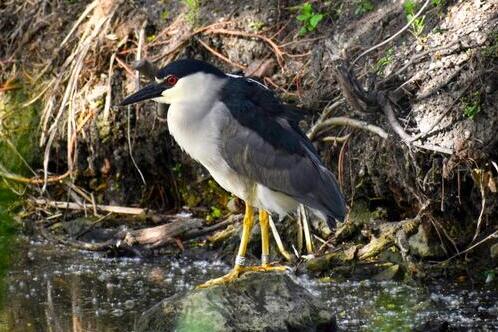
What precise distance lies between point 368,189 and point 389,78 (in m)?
0.77

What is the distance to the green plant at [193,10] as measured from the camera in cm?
688

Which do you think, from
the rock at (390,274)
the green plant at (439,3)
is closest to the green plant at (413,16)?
the green plant at (439,3)

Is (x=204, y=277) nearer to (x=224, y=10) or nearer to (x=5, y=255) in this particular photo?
(x=224, y=10)

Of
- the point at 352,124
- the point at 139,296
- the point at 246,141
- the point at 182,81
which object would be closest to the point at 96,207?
the point at 139,296

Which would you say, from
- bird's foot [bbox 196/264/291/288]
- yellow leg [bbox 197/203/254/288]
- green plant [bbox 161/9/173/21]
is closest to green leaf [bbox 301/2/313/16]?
green plant [bbox 161/9/173/21]

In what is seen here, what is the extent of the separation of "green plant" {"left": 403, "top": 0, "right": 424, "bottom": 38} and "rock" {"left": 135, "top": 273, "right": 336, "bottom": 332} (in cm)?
205

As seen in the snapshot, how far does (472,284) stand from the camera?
17.1 ft

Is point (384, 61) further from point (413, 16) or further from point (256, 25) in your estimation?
point (256, 25)

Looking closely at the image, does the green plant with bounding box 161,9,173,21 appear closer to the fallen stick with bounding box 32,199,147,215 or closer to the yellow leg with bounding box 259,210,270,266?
the fallen stick with bounding box 32,199,147,215

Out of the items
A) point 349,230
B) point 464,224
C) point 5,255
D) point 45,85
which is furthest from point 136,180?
point 5,255

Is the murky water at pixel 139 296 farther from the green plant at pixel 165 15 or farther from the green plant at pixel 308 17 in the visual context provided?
the green plant at pixel 165 15

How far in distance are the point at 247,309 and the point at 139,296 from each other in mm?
1248

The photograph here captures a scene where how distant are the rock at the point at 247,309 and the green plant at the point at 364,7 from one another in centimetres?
252

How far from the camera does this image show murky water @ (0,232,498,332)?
15.3ft
